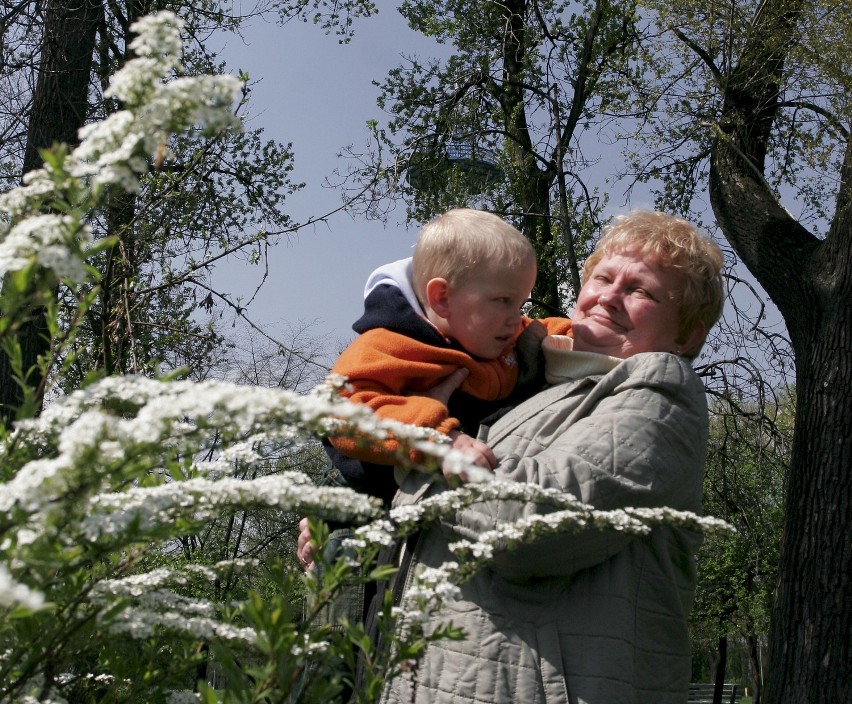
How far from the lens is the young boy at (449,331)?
2496mm

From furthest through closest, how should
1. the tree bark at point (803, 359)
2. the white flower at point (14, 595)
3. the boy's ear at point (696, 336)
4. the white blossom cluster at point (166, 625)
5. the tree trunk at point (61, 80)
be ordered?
the tree bark at point (803, 359), the tree trunk at point (61, 80), the boy's ear at point (696, 336), the white blossom cluster at point (166, 625), the white flower at point (14, 595)

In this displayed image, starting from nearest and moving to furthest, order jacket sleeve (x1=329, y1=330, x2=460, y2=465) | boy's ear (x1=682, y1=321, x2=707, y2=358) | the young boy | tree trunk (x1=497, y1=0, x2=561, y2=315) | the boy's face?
jacket sleeve (x1=329, y1=330, x2=460, y2=465) < the young boy < the boy's face < boy's ear (x1=682, y1=321, x2=707, y2=358) < tree trunk (x1=497, y1=0, x2=561, y2=315)

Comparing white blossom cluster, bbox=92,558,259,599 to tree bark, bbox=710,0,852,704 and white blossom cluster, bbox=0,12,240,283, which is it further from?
tree bark, bbox=710,0,852,704

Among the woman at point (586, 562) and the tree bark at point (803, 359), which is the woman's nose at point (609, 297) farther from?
the tree bark at point (803, 359)

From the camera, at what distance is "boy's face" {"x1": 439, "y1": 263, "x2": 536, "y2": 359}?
2623 millimetres

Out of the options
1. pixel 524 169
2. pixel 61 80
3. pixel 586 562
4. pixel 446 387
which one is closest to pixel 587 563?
pixel 586 562

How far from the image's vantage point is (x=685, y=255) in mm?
2693

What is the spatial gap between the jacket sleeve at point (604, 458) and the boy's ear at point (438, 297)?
18.3 inches

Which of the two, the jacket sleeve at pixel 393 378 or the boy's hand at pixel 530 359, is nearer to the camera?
the jacket sleeve at pixel 393 378

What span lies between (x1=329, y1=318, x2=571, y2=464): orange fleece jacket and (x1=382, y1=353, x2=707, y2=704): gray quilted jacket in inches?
6.7

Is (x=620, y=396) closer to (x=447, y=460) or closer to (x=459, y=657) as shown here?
(x=459, y=657)

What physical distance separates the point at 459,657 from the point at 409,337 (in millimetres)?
916

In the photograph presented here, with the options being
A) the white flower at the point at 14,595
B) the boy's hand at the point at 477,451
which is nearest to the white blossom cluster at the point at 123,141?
the white flower at the point at 14,595

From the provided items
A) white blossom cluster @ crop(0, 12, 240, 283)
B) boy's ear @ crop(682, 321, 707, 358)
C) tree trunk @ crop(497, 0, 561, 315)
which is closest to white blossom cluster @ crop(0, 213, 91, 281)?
white blossom cluster @ crop(0, 12, 240, 283)
